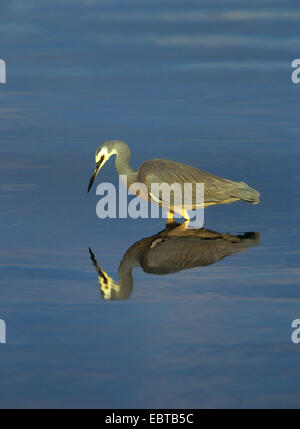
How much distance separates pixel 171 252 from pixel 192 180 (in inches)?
72.5

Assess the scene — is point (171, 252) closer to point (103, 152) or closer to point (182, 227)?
point (182, 227)

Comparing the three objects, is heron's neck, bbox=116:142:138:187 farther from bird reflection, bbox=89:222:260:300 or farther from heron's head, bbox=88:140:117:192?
bird reflection, bbox=89:222:260:300

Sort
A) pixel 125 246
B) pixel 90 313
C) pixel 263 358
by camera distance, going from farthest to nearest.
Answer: pixel 125 246 → pixel 90 313 → pixel 263 358

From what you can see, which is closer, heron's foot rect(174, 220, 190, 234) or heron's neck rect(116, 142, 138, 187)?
heron's foot rect(174, 220, 190, 234)

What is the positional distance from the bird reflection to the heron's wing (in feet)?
2.00

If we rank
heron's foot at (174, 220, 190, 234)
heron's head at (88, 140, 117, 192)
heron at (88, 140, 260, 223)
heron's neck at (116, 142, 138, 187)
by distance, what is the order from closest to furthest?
heron's foot at (174, 220, 190, 234) < heron at (88, 140, 260, 223) < heron's head at (88, 140, 117, 192) < heron's neck at (116, 142, 138, 187)

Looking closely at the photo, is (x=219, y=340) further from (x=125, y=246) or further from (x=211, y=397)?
(x=125, y=246)

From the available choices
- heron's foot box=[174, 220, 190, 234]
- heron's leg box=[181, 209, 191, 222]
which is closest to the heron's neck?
heron's leg box=[181, 209, 191, 222]

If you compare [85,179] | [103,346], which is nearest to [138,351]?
[103,346]

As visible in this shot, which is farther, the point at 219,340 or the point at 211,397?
the point at 219,340

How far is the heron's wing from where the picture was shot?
1048cm

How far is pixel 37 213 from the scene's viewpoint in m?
10.5

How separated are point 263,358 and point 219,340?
0.42m

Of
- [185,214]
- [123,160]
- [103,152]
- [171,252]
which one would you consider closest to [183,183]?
[185,214]
